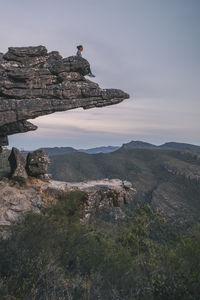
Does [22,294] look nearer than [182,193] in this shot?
Yes

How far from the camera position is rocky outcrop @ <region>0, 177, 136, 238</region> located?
60.6 ft

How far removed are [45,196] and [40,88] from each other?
9.48m

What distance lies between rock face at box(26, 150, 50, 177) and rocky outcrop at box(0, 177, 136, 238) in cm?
76

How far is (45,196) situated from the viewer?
20875 millimetres

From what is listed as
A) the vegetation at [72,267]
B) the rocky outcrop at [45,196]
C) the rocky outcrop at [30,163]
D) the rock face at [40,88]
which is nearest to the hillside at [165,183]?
the rocky outcrop at [45,196]

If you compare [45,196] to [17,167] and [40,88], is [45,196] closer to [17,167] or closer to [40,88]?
[17,167]

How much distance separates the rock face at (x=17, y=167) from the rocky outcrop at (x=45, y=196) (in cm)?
58

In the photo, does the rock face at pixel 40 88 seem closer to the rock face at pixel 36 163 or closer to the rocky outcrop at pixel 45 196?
the rock face at pixel 36 163

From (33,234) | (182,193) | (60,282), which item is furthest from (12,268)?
(182,193)

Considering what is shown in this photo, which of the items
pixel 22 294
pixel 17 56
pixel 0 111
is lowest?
pixel 22 294

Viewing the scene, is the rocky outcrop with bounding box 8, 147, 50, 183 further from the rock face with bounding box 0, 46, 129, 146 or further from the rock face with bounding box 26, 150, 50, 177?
the rock face with bounding box 0, 46, 129, 146

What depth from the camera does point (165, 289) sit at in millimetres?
9695

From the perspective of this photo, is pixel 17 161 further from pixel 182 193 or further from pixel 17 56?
pixel 182 193

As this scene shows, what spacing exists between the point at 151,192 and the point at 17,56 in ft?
469
